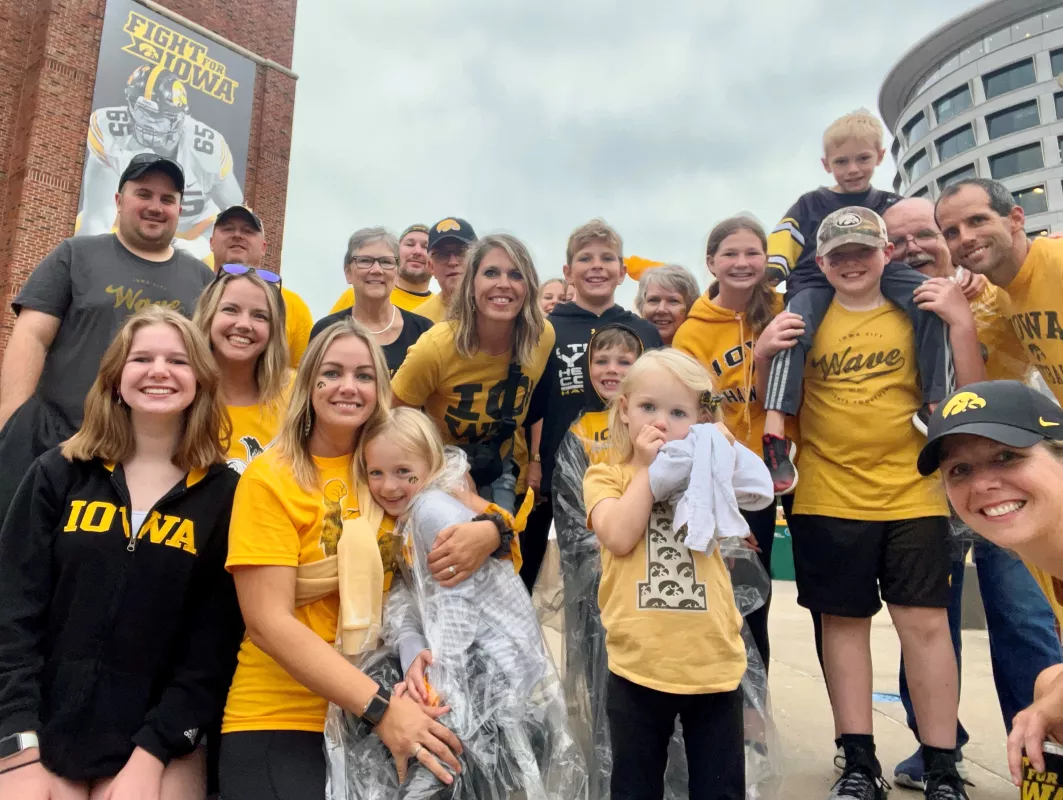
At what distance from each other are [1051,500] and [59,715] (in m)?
2.47

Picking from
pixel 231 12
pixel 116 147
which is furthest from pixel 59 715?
pixel 231 12

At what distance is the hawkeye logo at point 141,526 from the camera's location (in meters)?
1.84

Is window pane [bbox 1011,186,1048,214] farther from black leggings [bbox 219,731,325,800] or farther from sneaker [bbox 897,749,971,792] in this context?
black leggings [bbox 219,731,325,800]

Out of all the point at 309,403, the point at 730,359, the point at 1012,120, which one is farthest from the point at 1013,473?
the point at 1012,120

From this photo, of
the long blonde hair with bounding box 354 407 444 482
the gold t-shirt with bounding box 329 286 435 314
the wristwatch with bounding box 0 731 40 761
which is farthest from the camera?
the gold t-shirt with bounding box 329 286 435 314

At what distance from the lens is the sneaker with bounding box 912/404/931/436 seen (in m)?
2.42

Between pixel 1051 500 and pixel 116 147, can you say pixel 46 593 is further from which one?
pixel 116 147

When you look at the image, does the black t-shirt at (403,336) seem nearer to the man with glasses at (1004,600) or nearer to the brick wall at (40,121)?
the man with glasses at (1004,600)

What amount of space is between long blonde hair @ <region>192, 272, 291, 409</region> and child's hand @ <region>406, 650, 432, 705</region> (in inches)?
45.7

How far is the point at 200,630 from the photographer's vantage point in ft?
6.32

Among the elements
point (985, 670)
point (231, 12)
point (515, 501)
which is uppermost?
point (231, 12)

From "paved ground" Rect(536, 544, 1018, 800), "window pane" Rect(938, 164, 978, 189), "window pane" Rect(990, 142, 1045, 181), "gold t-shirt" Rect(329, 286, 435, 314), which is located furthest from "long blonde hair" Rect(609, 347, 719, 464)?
"window pane" Rect(938, 164, 978, 189)

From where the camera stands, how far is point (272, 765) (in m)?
1.74

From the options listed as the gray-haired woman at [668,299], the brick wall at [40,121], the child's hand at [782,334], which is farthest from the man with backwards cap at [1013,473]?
the brick wall at [40,121]
